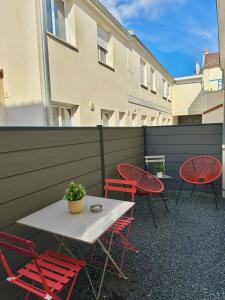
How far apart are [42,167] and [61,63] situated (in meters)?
3.61

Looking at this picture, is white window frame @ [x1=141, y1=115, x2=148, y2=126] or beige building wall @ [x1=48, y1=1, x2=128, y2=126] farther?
white window frame @ [x1=141, y1=115, x2=148, y2=126]

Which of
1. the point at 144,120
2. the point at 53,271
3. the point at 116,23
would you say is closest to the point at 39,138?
the point at 53,271

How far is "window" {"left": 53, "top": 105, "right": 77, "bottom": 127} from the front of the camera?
5.33 metres

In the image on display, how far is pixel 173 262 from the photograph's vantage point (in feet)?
7.68

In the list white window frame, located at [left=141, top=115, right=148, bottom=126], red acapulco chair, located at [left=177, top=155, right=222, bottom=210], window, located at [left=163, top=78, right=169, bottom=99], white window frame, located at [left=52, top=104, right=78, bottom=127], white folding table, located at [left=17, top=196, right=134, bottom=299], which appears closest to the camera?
white folding table, located at [left=17, top=196, right=134, bottom=299]

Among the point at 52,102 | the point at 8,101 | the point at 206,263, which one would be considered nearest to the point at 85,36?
the point at 52,102

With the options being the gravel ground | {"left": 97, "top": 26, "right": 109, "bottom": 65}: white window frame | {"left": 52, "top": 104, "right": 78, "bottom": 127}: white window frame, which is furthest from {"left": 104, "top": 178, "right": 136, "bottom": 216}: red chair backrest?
{"left": 97, "top": 26, "right": 109, "bottom": 65}: white window frame

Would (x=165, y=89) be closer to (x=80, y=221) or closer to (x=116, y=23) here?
(x=116, y=23)

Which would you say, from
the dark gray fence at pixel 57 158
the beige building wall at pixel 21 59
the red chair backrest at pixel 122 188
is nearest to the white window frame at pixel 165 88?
the dark gray fence at pixel 57 158

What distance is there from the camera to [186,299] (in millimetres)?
1832

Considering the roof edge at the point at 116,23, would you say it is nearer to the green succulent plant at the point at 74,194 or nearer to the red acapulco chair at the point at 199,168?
the red acapulco chair at the point at 199,168

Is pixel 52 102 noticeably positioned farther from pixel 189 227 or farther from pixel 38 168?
pixel 189 227

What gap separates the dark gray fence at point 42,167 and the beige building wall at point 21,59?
77.8 inches

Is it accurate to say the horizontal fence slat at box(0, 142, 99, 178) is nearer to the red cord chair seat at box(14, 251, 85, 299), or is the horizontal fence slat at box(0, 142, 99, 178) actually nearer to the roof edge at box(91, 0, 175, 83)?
the red cord chair seat at box(14, 251, 85, 299)
